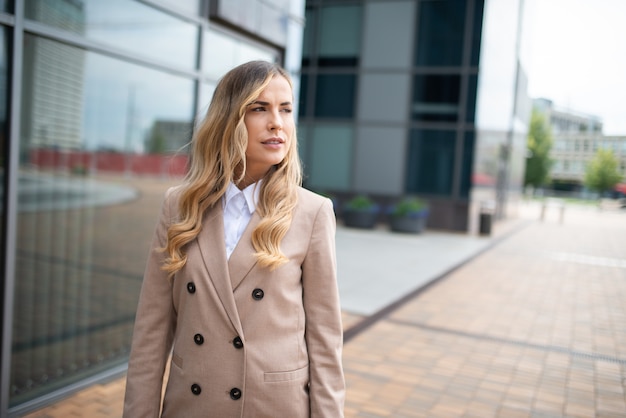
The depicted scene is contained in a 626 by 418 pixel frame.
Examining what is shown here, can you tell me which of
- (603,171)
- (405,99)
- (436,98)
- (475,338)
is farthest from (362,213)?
(475,338)

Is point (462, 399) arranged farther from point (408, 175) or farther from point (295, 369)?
point (408, 175)

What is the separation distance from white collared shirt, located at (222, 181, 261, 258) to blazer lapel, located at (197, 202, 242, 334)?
0.13 feet

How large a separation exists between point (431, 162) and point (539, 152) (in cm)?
3083

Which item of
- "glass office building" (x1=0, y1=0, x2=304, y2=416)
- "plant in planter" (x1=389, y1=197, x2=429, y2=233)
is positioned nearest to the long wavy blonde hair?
"glass office building" (x1=0, y1=0, x2=304, y2=416)

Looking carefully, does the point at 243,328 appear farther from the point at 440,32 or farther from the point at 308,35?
the point at 308,35

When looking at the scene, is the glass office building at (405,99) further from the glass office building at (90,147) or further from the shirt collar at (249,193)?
the shirt collar at (249,193)

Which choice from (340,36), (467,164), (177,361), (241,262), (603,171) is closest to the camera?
(241,262)

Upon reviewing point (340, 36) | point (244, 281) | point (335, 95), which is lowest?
point (244, 281)

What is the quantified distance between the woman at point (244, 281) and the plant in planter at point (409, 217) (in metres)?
14.4

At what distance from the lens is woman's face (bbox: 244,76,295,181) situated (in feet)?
5.48

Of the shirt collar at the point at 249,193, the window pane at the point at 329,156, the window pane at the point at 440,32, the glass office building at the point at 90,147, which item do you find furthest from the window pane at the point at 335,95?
the shirt collar at the point at 249,193

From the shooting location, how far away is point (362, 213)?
16375mm

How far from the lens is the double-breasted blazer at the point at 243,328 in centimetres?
166

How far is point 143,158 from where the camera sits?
17.7ft
